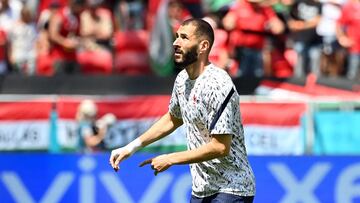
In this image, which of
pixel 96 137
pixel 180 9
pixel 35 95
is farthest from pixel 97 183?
pixel 180 9

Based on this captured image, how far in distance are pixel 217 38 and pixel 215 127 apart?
836cm

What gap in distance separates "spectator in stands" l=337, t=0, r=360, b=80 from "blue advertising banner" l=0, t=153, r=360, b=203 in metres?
5.03

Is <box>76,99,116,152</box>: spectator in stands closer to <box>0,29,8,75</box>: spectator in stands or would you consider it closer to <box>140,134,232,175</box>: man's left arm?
<box>0,29,8,75</box>: spectator in stands

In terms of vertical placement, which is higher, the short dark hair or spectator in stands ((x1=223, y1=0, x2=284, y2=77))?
the short dark hair

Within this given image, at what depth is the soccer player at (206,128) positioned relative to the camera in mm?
6785

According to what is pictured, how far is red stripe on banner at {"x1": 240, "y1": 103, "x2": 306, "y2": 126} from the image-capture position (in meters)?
13.1

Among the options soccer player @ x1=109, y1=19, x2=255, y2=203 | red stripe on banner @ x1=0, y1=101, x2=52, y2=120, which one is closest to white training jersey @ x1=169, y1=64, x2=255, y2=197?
soccer player @ x1=109, y1=19, x2=255, y2=203

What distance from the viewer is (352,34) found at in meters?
15.3

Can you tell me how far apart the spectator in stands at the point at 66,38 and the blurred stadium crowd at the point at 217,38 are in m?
0.01

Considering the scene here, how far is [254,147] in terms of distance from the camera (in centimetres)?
1310

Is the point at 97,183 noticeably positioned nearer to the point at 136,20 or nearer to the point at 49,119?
the point at 49,119

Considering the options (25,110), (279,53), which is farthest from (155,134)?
(279,53)

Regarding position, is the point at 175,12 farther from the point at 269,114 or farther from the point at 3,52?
the point at 3,52

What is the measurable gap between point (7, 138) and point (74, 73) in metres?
2.02
